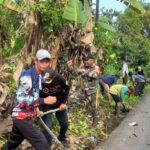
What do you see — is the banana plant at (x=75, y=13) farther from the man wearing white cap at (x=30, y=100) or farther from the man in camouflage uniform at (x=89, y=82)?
the man wearing white cap at (x=30, y=100)

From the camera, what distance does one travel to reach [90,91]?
9.91 metres

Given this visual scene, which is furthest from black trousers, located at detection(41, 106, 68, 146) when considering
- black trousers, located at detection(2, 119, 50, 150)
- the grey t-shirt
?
the grey t-shirt

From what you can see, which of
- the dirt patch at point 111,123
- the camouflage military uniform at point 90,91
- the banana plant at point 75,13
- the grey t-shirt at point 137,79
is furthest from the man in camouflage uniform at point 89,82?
the grey t-shirt at point 137,79

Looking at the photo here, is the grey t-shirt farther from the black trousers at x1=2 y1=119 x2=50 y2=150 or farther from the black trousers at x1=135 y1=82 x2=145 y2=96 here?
the black trousers at x1=2 y1=119 x2=50 y2=150

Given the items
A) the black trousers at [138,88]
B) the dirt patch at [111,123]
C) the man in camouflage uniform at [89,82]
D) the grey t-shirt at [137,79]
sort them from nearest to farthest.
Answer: the man in camouflage uniform at [89,82] → the dirt patch at [111,123] → the black trousers at [138,88] → the grey t-shirt at [137,79]

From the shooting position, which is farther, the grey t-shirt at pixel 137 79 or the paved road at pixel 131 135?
the grey t-shirt at pixel 137 79

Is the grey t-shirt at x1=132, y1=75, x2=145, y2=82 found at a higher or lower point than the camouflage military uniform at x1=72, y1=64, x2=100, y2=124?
lower

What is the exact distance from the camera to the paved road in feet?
27.3

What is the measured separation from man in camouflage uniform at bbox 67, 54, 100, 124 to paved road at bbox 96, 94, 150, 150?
73 centimetres

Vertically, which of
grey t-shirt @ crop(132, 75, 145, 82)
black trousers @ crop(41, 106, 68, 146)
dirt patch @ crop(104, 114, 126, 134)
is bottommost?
dirt patch @ crop(104, 114, 126, 134)

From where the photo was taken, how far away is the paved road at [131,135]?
831 cm

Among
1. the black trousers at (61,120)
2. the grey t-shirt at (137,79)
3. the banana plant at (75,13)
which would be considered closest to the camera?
the black trousers at (61,120)

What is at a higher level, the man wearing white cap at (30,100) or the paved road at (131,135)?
the man wearing white cap at (30,100)

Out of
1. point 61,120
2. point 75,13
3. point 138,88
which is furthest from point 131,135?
point 138,88
